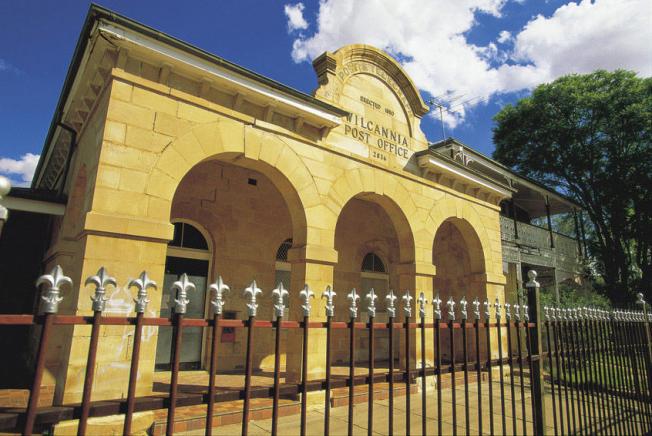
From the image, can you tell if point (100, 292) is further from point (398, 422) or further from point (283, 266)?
point (283, 266)

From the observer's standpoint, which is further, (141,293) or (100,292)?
(141,293)

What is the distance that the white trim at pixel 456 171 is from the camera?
8984mm

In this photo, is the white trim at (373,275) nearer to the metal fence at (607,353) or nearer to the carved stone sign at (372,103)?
the carved stone sign at (372,103)

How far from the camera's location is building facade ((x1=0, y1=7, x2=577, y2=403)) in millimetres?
4879

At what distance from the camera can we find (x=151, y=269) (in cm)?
494

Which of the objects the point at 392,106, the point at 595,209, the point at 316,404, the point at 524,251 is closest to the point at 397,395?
the point at 316,404

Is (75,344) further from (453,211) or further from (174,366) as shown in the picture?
(453,211)

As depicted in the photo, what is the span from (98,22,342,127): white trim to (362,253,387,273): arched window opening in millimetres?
4869

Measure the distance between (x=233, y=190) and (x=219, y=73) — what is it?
10.7 ft

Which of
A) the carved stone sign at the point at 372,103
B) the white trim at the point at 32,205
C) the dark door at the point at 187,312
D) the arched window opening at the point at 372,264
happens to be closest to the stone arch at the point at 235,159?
the carved stone sign at the point at 372,103

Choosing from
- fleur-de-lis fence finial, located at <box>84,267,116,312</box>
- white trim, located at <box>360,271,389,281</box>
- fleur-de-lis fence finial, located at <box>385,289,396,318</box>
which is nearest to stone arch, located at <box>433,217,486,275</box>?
white trim, located at <box>360,271,389,281</box>

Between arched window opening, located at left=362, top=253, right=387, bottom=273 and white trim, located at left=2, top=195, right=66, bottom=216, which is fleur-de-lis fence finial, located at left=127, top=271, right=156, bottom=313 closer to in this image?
white trim, located at left=2, top=195, right=66, bottom=216

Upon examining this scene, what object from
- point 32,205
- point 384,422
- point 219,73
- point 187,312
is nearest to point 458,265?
point 384,422

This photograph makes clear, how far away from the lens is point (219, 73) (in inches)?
235
